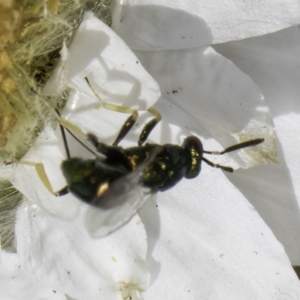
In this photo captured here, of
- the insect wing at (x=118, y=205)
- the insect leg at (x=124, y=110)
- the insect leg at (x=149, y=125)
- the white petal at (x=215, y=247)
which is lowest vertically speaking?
the white petal at (x=215, y=247)

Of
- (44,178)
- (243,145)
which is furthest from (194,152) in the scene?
(44,178)

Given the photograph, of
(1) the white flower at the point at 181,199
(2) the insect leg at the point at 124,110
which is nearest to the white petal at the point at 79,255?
(1) the white flower at the point at 181,199

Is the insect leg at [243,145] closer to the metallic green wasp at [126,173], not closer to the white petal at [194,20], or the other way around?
the metallic green wasp at [126,173]

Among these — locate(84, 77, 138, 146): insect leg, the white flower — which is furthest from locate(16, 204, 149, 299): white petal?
locate(84, 77, 138, 146): insect leg

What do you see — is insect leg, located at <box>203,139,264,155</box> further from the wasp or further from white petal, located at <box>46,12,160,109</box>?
white petal, located at <box>46,12,160,109</box>

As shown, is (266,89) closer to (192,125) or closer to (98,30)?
(192,125)

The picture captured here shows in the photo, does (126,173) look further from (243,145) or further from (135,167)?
(243,145)
